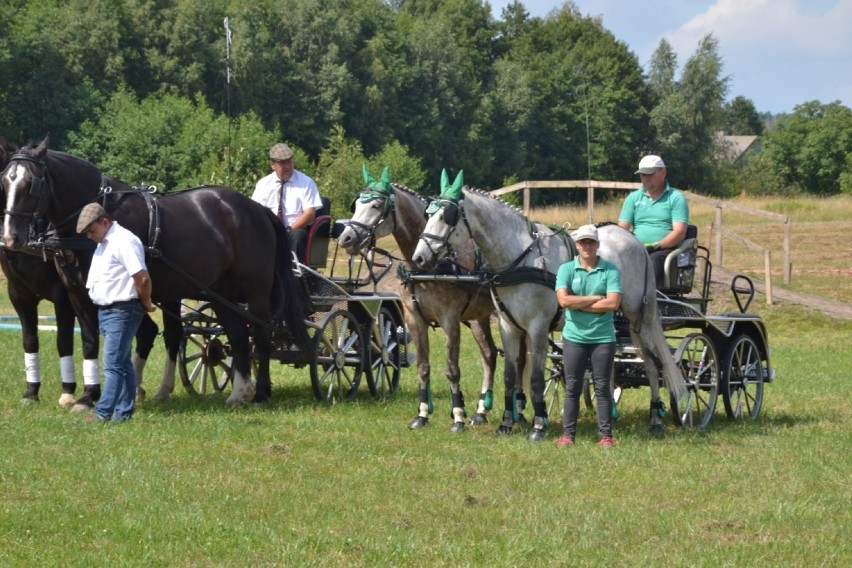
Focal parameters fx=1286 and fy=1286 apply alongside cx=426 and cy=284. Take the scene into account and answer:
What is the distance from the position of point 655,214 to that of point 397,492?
13.6ft

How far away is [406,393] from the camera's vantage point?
→ 12.8 m

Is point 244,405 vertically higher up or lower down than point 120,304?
lower down

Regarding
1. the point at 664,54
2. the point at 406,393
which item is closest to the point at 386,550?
the point at 406,393

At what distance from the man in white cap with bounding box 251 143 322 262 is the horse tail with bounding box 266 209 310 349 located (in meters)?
0.22

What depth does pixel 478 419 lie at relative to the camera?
1052cm

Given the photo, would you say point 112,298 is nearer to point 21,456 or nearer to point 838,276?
point 21,456

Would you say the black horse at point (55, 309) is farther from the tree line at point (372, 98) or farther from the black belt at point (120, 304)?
the tree line at point (372, 98)

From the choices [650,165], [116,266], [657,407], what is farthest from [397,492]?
[650,165]

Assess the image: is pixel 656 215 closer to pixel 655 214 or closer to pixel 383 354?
pixel 655 214

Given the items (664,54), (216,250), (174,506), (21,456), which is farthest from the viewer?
(664,54)

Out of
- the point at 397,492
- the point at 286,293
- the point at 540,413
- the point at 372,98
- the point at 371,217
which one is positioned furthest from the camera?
the point at 372,98

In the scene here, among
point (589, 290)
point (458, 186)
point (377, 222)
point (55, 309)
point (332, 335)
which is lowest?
point (332, 335)

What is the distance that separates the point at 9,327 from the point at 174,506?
40.7 ft

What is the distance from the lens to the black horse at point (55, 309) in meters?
10.4
